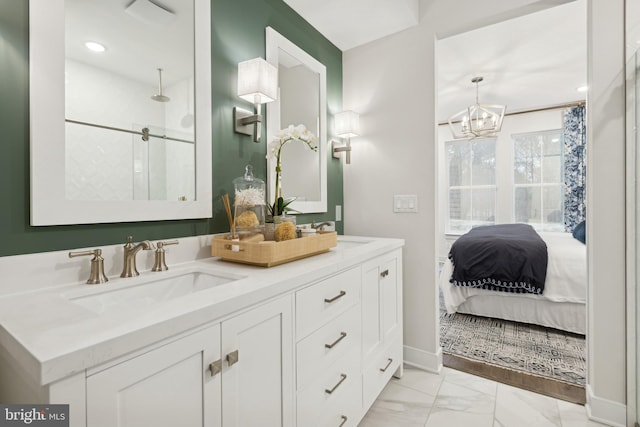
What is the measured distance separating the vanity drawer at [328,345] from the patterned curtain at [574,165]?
15.9 feet

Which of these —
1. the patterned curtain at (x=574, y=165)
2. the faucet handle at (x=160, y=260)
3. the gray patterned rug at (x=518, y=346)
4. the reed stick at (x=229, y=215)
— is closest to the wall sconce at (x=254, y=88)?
the reed stick at (x=229, y=215)

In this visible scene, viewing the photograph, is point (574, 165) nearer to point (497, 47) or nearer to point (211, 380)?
point (497, 47)

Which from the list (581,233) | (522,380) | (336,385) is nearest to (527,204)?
(581,233)

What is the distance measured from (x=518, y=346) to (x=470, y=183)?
12.4 ft

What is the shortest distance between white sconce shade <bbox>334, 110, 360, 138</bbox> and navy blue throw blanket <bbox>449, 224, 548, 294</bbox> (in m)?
1.76

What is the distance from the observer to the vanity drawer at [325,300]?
1095mm

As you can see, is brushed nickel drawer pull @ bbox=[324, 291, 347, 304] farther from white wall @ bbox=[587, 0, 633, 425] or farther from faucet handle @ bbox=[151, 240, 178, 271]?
white wall @ bbox=[587, 0, 633, 425]

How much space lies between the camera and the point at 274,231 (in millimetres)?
1456

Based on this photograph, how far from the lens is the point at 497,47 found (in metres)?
2.94

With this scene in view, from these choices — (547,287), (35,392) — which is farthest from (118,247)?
(547,287)

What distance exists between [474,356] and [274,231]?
1.89m

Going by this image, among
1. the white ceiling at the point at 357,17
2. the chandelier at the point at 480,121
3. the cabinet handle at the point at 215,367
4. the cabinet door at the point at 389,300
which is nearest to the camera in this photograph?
the cabinet handle at the point at 215,367

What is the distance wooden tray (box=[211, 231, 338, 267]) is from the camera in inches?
47.0
